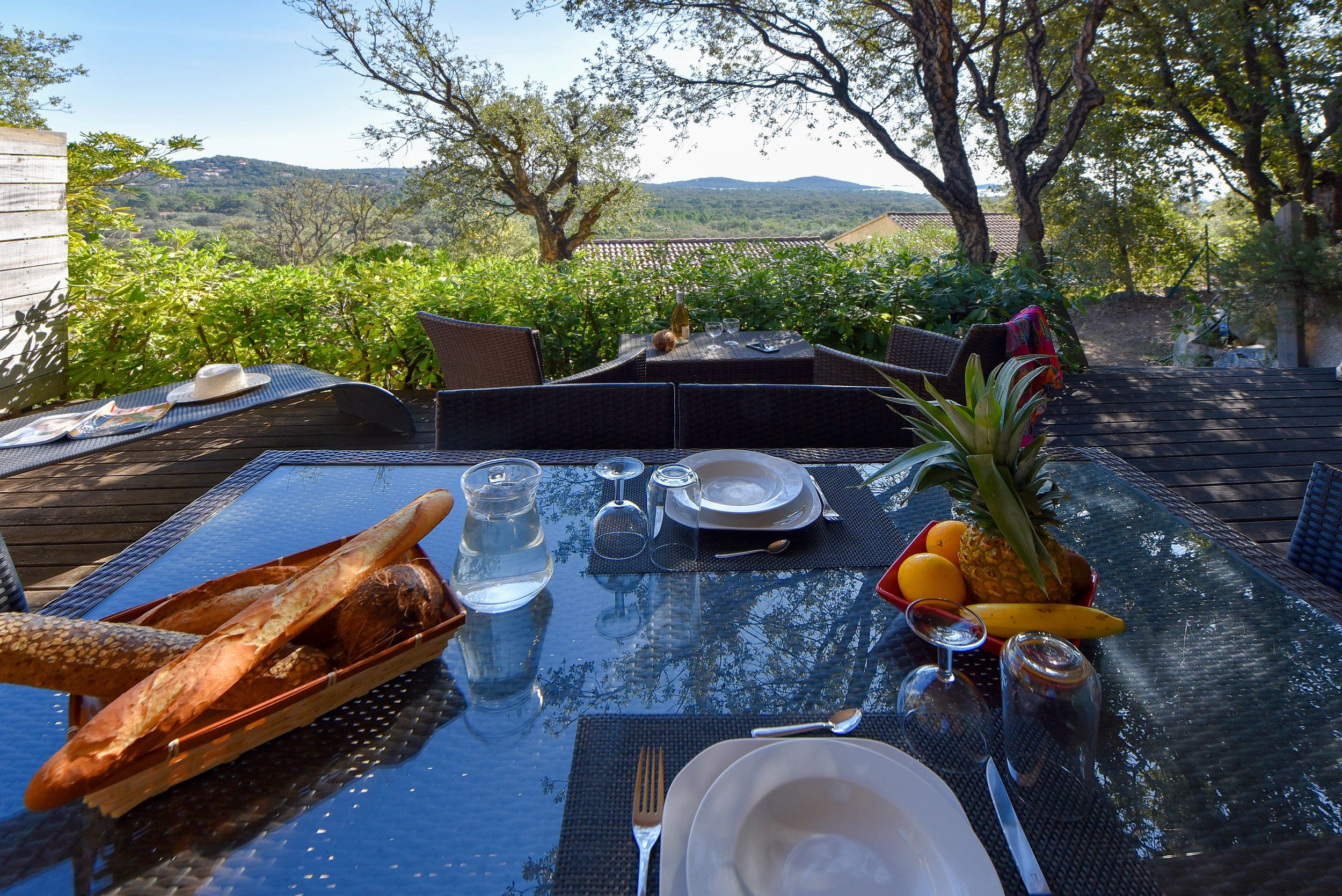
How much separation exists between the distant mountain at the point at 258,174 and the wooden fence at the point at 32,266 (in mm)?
8538

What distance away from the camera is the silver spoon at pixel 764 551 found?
117 cm

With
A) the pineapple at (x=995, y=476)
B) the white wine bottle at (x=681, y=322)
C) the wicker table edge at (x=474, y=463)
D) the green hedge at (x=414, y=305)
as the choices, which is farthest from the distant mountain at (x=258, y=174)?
the pineapple at (x=995, y=476)

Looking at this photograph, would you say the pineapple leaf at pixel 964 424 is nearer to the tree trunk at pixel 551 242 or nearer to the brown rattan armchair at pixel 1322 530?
the brown rattan armchair at pixel 1322 530

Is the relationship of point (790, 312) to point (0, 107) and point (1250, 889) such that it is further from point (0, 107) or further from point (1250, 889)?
point (0, 107)

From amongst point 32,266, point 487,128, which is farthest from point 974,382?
point 487,128

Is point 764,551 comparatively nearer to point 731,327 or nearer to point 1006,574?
point 1006,574

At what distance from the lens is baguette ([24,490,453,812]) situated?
584 millimetres

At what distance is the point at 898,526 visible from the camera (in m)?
1.29

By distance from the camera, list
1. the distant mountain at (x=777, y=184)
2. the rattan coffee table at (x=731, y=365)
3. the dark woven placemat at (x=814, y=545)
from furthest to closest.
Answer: the distant mountain at (x=777, y=184), the rattan coffee table at (x=731, y=365), the dark woven placemat at (x=814, y=545)

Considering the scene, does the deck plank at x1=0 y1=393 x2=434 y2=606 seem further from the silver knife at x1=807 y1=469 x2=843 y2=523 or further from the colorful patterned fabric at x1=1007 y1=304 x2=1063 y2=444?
the colorful patterned fabric at x1=1007 y1=304 x2=1063 y2=444

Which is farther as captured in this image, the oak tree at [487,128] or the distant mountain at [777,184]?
the distant mountain at [777,184]

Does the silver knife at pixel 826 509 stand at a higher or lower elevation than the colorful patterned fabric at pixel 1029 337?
lower

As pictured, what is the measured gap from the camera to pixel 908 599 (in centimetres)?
97

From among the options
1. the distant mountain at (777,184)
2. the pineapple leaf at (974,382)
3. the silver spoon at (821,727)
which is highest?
the distant mountain at (777,184)
